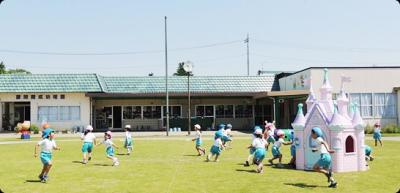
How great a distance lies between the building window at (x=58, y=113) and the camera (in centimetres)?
4000

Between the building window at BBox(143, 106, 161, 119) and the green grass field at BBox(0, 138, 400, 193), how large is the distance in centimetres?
2510

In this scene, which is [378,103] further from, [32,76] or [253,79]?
[32,76]

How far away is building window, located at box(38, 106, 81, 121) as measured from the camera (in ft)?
131

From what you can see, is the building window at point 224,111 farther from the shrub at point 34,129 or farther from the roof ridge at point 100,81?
the shrub at point 34,129

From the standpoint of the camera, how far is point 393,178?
38.7 feet

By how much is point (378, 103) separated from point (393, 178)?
24300 mm

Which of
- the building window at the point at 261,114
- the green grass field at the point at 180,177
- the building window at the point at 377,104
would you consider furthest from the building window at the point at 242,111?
the green grass field at the point at 180,177

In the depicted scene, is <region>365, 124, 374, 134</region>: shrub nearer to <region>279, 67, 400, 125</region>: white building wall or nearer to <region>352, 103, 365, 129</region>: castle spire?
<region>279, 67, 400, 125</region>: white building wall

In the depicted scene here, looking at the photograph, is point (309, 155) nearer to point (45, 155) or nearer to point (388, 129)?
point (45, 155)

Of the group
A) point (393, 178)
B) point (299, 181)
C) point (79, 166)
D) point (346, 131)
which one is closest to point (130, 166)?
point (79, 166)

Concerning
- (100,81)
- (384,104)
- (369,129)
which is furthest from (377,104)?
(100,81)

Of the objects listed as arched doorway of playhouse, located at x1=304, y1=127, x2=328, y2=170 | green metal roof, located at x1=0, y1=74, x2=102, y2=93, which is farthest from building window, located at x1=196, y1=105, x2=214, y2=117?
arched doorway of playhouse, located at x1=304, y1=127, x2=328, y2=170

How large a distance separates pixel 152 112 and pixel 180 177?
99.9 feet

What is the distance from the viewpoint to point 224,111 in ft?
140
